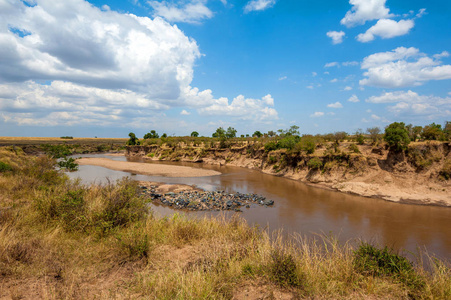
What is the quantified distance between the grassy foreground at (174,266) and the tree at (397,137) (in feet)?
67.0

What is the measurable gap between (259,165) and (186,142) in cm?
2917

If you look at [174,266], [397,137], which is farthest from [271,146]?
[174,266]

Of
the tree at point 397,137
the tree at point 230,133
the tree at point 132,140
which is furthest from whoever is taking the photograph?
the tree at point 132,140

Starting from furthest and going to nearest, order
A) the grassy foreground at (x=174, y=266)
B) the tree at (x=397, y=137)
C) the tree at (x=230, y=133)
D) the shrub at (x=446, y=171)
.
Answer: the tree at (x=230, y=133), the tree at (x=397, y=137), the shrub at (x=446, y=171), the grassy foreground at (x=174, y=266)

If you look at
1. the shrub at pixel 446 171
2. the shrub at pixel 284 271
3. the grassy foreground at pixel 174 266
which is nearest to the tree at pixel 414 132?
the shrub at pixel 446 171

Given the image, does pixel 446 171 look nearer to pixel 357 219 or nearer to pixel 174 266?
pixel 357 219

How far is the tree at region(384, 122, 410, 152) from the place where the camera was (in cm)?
2266

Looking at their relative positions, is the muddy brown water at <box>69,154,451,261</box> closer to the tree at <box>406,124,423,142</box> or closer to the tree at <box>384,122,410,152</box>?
the tree at <box>384,122,410,152</box>

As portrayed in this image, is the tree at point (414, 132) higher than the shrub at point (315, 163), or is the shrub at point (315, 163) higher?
the tree at point (414, 132)

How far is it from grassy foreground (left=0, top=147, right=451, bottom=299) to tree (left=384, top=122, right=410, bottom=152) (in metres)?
20.4

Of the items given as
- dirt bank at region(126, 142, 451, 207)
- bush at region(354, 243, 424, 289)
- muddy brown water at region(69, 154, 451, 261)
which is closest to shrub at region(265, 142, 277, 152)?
dirt bank at region(126, 142, 451, 207)

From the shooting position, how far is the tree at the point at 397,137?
2266 centimetres

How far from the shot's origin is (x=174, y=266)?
627 cm

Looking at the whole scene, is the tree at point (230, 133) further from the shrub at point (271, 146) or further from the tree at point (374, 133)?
the tree at point (374, 133)
